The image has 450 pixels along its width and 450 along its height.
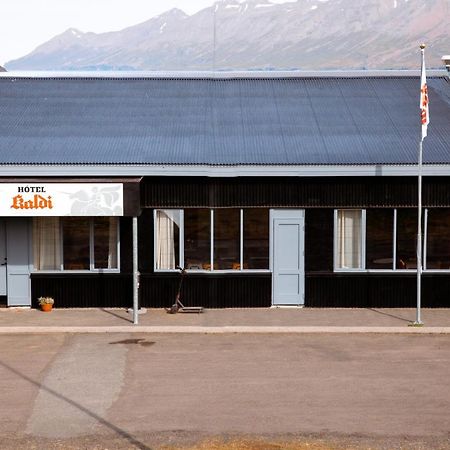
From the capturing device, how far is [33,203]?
19938 millimetres

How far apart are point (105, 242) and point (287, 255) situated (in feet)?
15.4

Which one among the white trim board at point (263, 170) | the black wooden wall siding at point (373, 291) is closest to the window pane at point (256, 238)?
the white trim board at point (263, 170)

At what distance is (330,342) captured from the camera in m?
18.0

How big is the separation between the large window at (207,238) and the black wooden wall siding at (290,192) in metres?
0.31

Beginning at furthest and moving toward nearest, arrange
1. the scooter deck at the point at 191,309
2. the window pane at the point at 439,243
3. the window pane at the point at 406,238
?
the window pane at the point at 439,243 < the window pane at the point at 406,238 < the scooter deck at the point at 191,309

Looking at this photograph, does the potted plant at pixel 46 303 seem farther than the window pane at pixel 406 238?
No

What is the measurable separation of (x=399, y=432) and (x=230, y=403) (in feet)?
9.15

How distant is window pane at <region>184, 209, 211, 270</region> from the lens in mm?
21531

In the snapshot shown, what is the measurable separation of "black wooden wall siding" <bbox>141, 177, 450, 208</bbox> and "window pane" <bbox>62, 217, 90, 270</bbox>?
1.72m

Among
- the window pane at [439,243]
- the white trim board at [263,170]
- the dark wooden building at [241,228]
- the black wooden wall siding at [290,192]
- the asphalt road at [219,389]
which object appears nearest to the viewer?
the asphalt road at [219,389]

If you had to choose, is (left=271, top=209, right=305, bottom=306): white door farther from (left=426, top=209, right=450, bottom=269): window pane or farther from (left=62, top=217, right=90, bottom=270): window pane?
(left=62, top=217, right=90, bottom=270): window pane

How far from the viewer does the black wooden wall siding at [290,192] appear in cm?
2131

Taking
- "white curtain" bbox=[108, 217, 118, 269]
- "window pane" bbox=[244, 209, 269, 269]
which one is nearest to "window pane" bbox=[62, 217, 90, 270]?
"white curtain" bbox=[108, 217, 118, 269]

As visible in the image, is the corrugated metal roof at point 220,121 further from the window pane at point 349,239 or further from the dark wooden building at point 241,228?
the window pane at point 349,239
